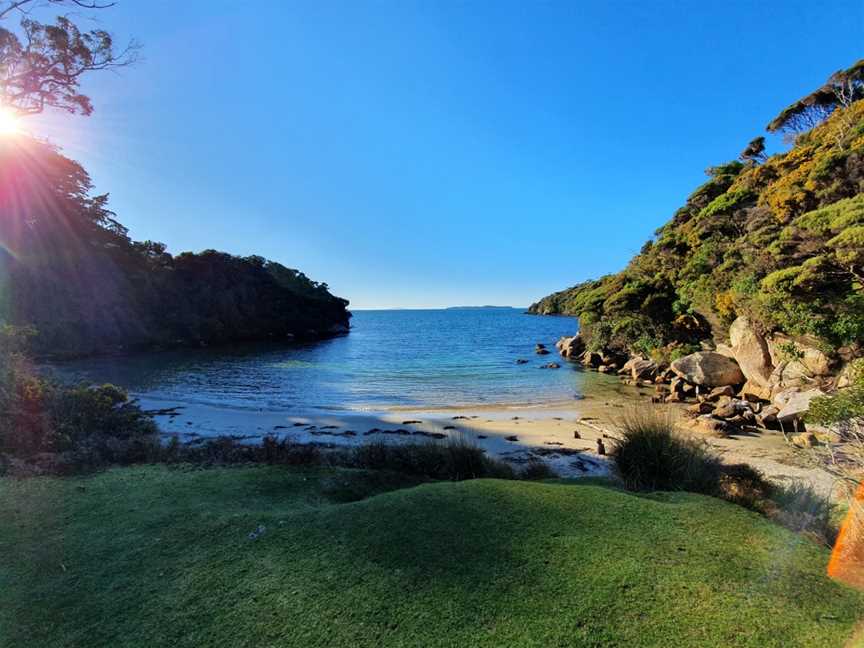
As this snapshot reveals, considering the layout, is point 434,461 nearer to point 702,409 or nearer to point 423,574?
point 423,574

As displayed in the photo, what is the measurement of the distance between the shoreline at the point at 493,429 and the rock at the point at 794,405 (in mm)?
645

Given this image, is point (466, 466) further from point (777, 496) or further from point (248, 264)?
point (248, 264)

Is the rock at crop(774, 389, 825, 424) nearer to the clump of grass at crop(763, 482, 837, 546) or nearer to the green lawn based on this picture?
the clump of grass at crop(763, 482, 837, 546)

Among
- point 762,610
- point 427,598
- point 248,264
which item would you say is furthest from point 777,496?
A: point 248,264

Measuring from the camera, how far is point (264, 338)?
61250 mm

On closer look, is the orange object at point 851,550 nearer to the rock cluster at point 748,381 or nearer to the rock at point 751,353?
the rock cluster at point 748,381

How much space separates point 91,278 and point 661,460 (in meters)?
52.4

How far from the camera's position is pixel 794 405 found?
11719 millimetres

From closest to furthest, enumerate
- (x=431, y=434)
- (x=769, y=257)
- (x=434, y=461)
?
(x=434, y=461), (x=431, y=434), (x=769, y=257)

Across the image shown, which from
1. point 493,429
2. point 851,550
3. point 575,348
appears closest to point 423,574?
point 851,550

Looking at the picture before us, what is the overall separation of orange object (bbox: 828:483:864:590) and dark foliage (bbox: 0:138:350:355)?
31778 mm

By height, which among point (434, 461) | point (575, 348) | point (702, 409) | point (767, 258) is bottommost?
point (702, 409)

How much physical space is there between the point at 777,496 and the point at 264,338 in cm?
6432

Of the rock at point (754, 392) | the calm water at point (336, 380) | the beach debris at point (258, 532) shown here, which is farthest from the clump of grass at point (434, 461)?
the rock at point (754, 392)
